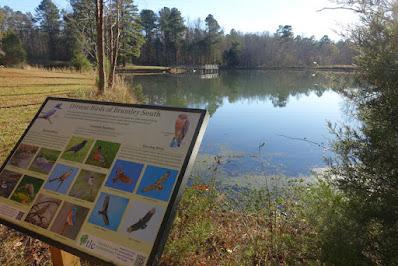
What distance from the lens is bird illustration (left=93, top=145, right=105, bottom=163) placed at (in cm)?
236

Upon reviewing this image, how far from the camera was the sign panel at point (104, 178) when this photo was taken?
6.52 feet

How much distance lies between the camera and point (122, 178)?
2.19 m

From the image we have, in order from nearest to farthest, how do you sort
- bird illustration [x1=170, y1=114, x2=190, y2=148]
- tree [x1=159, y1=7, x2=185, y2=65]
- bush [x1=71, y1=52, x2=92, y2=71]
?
bird illustration [x1=170, y1=114, x2=190, y2=148]
bush [x1=71, y1=52, x2=92, y2=71]
tree [x1=159, y1=7, x2=185, y2=65]

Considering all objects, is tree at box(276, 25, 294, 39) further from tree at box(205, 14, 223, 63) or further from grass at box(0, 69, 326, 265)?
grass at box(0, 69, 326, 265)

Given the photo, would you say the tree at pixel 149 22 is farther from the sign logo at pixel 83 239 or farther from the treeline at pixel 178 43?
the sign logo at pixel 83 239

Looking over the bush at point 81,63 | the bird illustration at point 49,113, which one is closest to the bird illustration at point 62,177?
the bird illustration at point 49,113

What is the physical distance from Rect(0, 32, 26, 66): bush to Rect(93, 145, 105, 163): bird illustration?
3714cm

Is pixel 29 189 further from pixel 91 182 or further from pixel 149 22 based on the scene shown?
pixel 149 22

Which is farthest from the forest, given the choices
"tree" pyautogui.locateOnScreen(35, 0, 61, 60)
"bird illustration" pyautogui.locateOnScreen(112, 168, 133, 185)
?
"tree" pyautogui.locateOnScreen(35, 0, 61, 60)

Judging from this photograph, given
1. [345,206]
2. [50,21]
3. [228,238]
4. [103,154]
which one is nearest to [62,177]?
[103,154]

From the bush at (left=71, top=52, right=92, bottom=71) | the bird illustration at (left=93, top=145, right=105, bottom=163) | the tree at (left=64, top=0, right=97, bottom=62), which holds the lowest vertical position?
the bush at (left=71, top=52, right=92, bottom=71)

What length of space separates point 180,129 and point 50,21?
213ft

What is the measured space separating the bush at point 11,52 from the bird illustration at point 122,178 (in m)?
37.4

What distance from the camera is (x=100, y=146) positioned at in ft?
7.95
